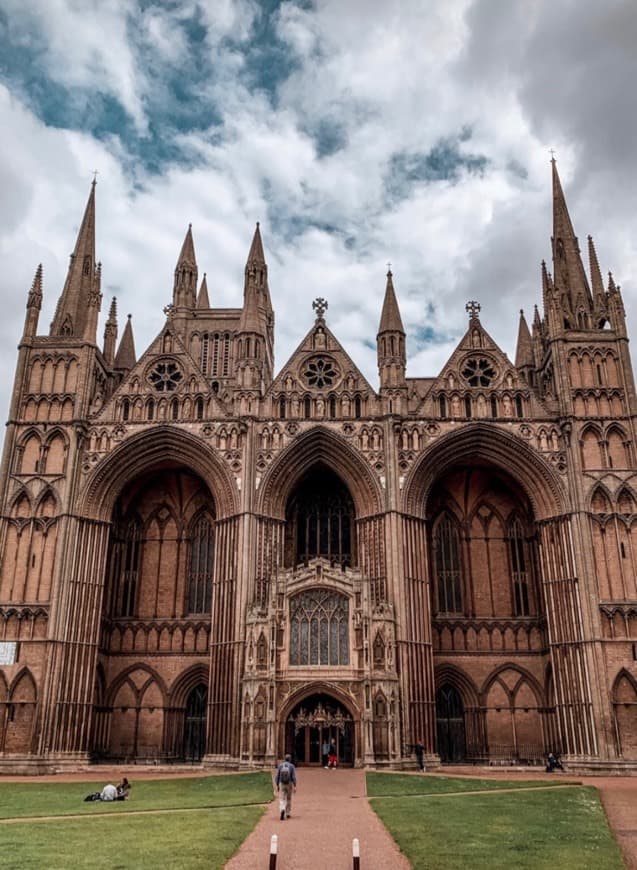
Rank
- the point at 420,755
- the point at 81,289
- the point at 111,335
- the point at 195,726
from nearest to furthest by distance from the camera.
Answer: the point at 420,755 → the point at 195,726 → the point at 81,289 → the point at 111,335

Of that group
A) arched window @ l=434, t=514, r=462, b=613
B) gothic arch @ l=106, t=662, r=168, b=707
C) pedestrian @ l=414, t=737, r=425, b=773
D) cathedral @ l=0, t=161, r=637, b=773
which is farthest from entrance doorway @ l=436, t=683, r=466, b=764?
gothic arch @ l=106, t=662, r=168, b=707

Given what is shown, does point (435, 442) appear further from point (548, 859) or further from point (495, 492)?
point (548, 859)

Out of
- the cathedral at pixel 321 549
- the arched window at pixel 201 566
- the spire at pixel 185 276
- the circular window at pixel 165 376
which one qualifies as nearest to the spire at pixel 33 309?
the cathedral at pixel 321 549

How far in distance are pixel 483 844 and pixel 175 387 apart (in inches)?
1264

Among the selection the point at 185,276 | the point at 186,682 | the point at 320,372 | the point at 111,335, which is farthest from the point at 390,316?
the point at 185,276

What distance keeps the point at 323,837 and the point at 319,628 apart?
2021 centimetres

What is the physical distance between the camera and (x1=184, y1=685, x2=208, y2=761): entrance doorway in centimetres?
4119

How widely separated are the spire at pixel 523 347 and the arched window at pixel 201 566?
2239 centimetres

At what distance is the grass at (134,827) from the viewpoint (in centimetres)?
1334

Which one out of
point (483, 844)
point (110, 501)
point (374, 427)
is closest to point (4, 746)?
point (110, 501)

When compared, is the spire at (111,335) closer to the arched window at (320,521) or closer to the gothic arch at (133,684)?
the arched window at (320,521)

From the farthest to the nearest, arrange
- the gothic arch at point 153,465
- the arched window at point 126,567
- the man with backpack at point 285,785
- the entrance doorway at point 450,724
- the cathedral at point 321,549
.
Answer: the arched window at point 126,567 → the entrance doorway at point 450,724 → the gothic arch at point 153,465 → the cathedral at point 321,549 → the man with backpack at point 285,785

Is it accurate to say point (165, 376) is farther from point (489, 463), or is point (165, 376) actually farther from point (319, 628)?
point (489, 463)

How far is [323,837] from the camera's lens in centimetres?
1627
